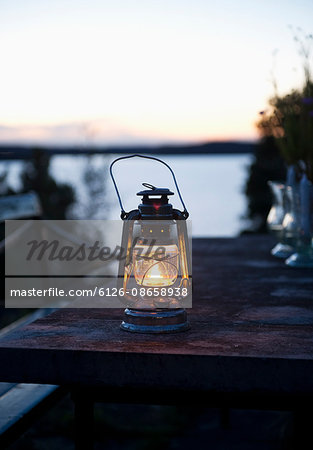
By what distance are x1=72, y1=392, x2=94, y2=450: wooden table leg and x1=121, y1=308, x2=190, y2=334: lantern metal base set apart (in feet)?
0.86

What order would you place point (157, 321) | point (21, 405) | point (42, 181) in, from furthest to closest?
point (42, 181) < point (21, 405) < point (157, 321)

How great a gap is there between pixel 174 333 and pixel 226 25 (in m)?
3.48

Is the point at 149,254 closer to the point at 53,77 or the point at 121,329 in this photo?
the point at 121,329

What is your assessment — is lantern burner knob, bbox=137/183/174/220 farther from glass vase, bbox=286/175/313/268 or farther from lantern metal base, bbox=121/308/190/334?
glass vase, bbox=286/175/313/268

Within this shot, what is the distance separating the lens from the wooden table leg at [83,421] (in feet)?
5.50

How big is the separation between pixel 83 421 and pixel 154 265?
19.2 inches

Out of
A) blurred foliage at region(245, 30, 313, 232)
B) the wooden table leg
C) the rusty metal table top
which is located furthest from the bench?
blurred foliage at region(245, 30, 313, 232)

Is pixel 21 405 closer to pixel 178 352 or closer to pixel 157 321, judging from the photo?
pixel 157 321

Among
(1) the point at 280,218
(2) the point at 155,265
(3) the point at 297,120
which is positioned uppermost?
(3) the point at 297,120

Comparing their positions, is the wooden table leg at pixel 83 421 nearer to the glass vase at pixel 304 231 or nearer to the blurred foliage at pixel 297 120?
the glass vase at pixel 304 231

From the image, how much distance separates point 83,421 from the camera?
1719mm

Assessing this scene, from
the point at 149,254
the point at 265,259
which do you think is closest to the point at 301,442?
the point at 149,254

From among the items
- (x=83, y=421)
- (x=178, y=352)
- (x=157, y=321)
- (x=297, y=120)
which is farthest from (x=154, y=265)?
(x=297, y=120)

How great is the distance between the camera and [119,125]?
18766 millimetres
